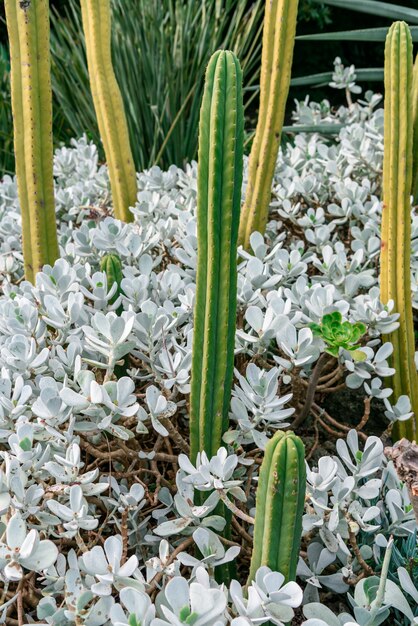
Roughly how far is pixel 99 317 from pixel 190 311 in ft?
0.87

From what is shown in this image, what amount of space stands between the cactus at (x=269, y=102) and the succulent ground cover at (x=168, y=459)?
0.12 m

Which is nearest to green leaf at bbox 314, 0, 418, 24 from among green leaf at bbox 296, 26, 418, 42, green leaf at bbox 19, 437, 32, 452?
green leaf at bbox 296, 26, 418, 42

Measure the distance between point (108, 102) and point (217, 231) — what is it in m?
0.83

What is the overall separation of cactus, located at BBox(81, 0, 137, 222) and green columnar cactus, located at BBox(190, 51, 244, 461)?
2.33ft

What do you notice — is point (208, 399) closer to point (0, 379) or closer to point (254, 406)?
point (254, 406)

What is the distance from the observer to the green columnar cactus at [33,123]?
136 centimetres

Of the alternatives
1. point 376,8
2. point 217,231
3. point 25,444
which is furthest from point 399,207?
point 376,8

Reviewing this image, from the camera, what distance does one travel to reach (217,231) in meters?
0.99

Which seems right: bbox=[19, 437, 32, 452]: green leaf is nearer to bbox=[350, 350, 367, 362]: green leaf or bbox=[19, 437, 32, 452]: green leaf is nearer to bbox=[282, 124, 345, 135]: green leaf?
bbox=[350, 350, 367, 362]: green leaf

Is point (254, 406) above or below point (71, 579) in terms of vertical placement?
above

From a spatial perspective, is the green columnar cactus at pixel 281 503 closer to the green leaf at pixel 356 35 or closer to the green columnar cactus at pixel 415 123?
the green columnar cactus at pixel 415 123

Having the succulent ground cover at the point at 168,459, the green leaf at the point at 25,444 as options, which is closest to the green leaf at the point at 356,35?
the succulent ground cover at the point at 168,459

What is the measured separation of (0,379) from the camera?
1144mm

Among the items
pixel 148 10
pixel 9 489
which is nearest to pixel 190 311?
pixel 9 489
